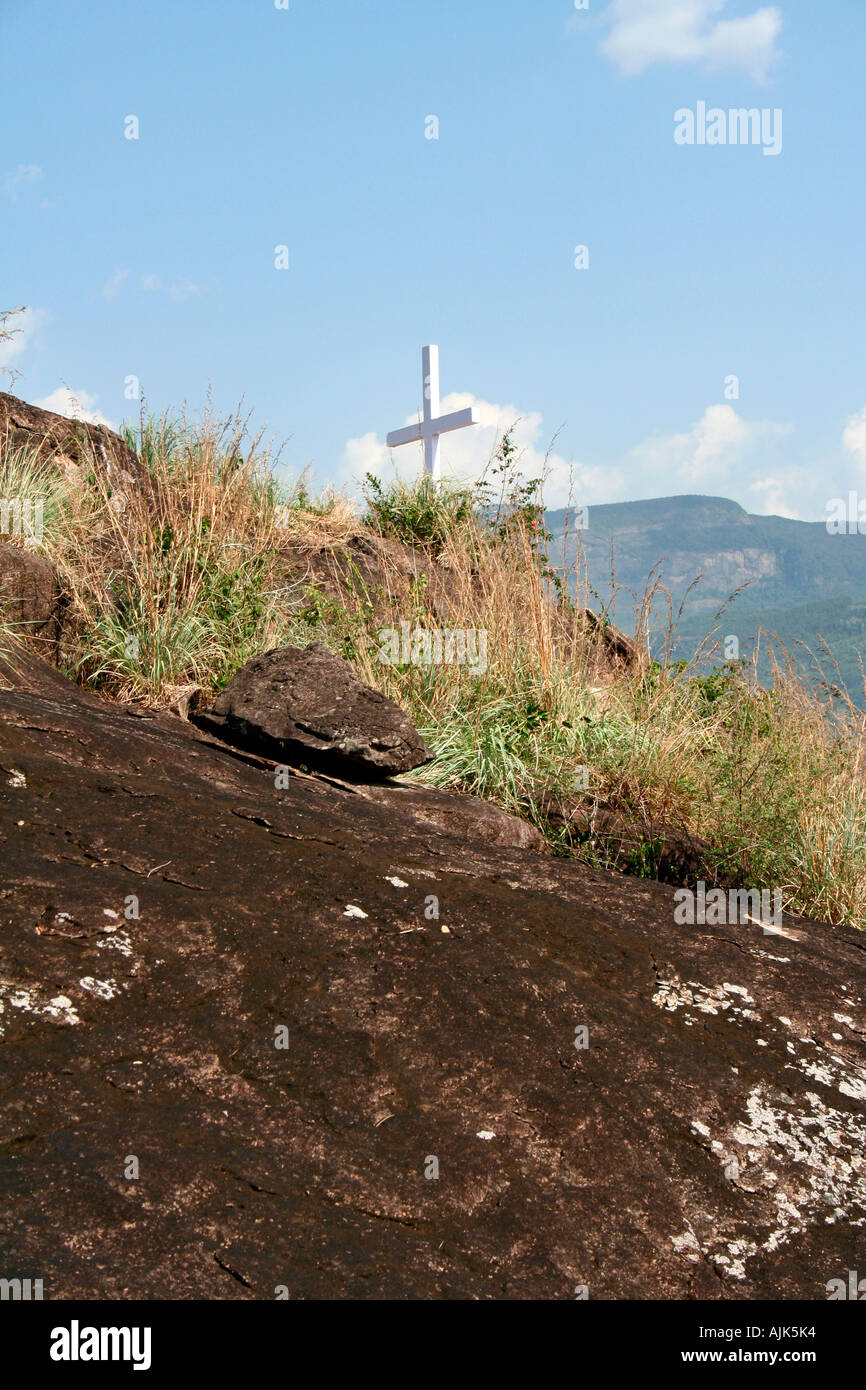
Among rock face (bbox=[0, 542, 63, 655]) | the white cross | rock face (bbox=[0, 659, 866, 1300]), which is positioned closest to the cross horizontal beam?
the white cross

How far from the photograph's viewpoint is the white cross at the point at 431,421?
10.8 metres

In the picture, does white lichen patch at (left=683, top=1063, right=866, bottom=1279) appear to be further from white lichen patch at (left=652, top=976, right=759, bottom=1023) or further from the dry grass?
the dry grass

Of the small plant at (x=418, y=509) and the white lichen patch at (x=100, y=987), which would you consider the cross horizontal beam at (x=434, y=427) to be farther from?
the white lichen patch at (x=100, y=987)

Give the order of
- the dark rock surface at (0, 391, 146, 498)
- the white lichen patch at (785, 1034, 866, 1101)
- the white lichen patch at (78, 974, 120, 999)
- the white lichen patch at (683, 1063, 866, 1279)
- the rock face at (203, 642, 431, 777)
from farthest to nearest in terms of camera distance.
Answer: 1. the dark rock surface at (0, 391, 146, 498)
2. the rock face at (203, 642, 431, 777)
3. the white lichen patch at (785, 1034, 866, 1101)
4. the white lichen patch at (78, 974, 120, 999)
5. the white lichen patch at (683, 1063, 866, 1279)

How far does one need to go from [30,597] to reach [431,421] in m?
6.49

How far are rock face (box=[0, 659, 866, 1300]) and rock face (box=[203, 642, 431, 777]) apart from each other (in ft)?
5.28

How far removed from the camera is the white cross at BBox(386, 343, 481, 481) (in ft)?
35.3

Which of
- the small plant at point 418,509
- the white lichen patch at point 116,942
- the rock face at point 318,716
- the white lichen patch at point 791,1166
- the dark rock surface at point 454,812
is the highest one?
the small plant at point 418,509

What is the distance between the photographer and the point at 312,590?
6988 millimetres

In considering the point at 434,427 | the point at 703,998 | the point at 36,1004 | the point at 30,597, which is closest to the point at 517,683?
the point at 30,597

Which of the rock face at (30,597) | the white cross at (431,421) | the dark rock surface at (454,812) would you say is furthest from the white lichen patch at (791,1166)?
the white cross at (431,421)

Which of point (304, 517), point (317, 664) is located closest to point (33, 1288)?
point (317, 664)

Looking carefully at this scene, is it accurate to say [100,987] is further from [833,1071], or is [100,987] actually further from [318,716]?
[318,716]

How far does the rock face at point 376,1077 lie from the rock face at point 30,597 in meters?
2.21
